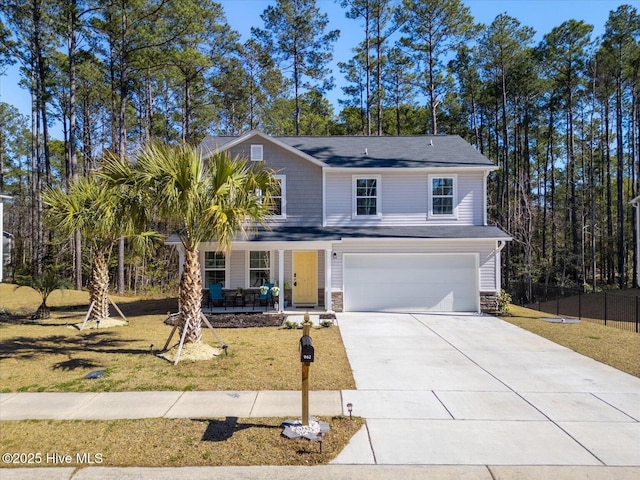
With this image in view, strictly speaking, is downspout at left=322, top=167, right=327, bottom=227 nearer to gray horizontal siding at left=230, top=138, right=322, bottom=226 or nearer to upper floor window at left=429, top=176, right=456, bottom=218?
gray horizontal siding at left=230, top=138, right=322, bottom=226

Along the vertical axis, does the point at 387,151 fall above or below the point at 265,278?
above

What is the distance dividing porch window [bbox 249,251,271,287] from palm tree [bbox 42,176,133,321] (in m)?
4.93

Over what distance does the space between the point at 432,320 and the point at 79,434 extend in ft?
35.4

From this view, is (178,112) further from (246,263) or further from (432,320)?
(432,320)

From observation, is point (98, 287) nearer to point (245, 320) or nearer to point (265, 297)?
point (245, 320)

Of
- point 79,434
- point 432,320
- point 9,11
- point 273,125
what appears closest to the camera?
point 79,434

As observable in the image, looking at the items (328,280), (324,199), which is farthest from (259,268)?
(324,199)

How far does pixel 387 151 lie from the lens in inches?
689

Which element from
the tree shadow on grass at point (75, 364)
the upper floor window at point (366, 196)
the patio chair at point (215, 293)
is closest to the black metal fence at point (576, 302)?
the upper floor window at point (366, 196)

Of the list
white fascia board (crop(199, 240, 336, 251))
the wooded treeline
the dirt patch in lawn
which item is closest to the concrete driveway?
the dirt patch in lawn

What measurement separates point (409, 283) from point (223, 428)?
433 inches

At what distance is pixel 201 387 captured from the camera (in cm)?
689

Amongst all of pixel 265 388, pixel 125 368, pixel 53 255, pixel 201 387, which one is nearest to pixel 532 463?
pixel 265 388

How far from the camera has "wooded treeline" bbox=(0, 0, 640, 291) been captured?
76.3ft
